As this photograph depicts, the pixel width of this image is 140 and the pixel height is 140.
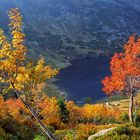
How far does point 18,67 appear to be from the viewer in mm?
24391

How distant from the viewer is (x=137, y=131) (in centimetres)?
2880

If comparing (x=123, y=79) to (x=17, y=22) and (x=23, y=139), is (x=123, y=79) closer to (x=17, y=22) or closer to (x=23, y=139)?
(x=23, y=139)

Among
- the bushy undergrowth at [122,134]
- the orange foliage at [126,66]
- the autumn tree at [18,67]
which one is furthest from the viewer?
the orange foliage at [126,66]

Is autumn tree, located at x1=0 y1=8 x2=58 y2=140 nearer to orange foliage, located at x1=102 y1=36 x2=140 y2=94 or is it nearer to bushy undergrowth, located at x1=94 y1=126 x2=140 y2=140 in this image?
bushy undergrowth, located at x1=94 y1=126 x2=140 y2=140

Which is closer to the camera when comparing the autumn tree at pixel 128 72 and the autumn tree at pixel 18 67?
the autumn tree at pixel 18 67

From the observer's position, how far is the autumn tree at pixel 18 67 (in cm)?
2398

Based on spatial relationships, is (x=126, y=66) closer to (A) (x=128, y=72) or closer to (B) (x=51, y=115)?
(A) (x=128, y=72)

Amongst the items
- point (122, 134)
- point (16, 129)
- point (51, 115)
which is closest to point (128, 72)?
point (51, 115)

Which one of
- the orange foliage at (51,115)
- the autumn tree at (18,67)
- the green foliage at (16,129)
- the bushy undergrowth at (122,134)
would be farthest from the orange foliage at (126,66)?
the autumn tree at (18,67)

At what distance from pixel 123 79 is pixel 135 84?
7.94ft

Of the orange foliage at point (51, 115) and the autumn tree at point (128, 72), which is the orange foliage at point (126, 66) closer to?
the autumn tree at point (128, 72)

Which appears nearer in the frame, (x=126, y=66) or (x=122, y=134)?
(x=122, y=134)

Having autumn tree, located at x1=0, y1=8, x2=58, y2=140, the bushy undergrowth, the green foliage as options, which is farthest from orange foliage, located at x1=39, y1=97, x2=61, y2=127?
autumn tree, located at x1=0, y1=8, x2=58, y2=140

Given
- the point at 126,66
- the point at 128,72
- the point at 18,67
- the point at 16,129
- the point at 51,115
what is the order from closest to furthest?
the point at 18,67 < the point at 16,129 < the point at 128,72 < the point at 126,66 < the point at 51,115
